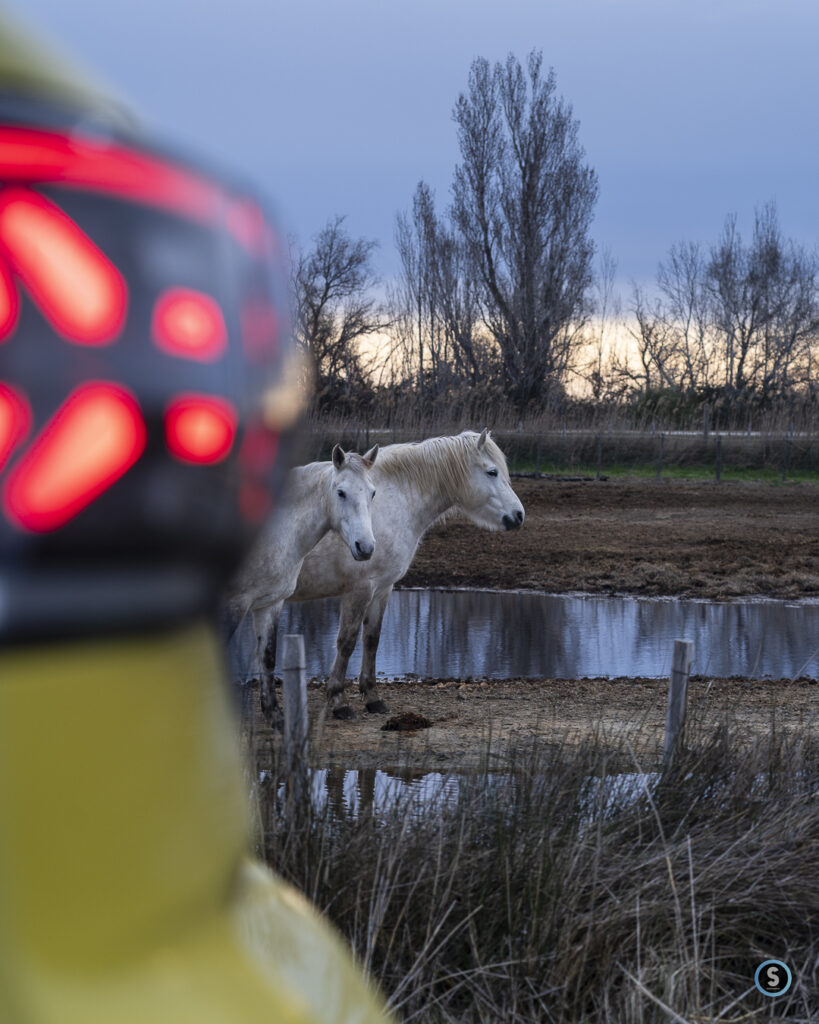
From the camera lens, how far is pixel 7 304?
0.41 meters

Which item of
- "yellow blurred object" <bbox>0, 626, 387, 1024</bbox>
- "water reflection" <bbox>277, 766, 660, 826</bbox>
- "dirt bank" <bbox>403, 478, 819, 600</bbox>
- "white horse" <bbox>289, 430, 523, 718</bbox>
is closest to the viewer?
"yellow blurred object" <bbox>0, 626, 387, 1024</bbox>

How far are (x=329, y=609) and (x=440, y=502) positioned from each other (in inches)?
172

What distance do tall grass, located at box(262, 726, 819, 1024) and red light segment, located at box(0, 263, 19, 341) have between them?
6.24ft

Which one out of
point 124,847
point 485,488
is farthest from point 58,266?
point 485,488

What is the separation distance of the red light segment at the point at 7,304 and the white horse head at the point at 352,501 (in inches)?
219

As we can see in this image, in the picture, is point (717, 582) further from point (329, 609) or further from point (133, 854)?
point (133, 854)

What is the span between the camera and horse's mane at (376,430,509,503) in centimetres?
754

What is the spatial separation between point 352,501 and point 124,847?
5.72m

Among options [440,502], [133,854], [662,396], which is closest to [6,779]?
[133,854]

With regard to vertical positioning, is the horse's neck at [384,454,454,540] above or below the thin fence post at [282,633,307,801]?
above

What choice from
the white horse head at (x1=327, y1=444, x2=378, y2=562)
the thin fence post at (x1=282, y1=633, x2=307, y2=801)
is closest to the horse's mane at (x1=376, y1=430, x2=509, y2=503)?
the white horse head at (x1=327, y1=444, x2=378, y2=562)

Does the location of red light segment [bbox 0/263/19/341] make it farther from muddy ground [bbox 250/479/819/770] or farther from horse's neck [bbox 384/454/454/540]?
horse's neck [bbox 384/454/454/540]

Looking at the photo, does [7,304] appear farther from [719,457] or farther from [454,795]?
[719,457]

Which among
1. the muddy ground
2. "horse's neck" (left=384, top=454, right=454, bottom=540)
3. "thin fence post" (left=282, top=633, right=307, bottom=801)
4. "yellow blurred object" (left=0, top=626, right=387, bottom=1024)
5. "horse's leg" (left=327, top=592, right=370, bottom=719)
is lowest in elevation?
the muddy ground
